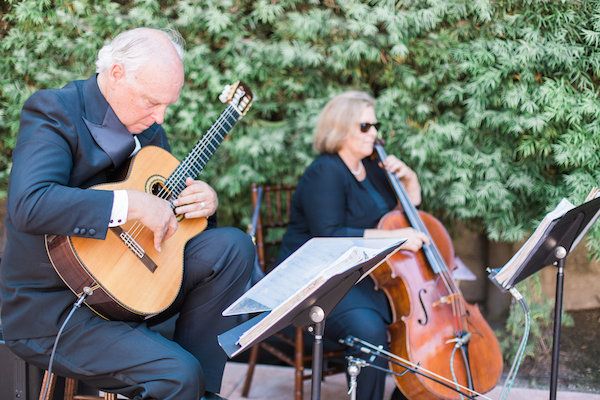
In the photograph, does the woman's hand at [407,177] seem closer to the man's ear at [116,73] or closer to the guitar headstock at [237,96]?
the guitar headstock at [237,96]

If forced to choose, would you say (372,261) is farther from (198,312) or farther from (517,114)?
(517,114)

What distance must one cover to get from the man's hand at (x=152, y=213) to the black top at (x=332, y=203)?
40.8 inches

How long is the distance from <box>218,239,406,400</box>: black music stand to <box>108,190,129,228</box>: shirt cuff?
1.51 feet

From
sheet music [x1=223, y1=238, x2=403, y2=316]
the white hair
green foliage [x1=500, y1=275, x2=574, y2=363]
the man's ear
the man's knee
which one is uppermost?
the white hair

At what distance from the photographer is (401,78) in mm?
3713

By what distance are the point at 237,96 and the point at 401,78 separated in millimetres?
1338

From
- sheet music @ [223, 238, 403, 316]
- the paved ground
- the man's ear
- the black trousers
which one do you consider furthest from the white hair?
the paved ground

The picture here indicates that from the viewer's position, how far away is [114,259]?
2100mm

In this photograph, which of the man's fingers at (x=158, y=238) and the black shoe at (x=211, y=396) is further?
the black shoe at (x=211, y=396)

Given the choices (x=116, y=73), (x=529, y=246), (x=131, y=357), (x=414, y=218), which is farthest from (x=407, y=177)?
(x=131, y=357)

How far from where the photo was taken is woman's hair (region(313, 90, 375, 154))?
3.29 metres

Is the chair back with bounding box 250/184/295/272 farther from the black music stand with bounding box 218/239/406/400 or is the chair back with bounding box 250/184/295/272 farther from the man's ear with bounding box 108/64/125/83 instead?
the black music stand with bounding box 218/239/406/400

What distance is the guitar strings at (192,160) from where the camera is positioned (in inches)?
86.7

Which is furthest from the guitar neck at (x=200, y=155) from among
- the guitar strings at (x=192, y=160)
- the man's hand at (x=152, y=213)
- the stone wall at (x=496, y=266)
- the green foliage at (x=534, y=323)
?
the green foliage at (x=534, y=323)
